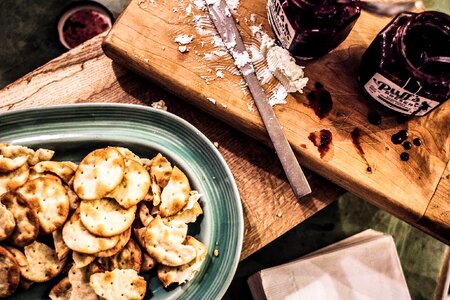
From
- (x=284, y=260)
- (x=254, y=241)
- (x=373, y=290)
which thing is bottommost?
(x=284, y=260)

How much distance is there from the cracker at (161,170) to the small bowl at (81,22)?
886 millimetres

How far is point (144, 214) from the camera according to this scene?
928mm

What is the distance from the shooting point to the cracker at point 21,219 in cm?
85

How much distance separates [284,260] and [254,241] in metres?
0.61

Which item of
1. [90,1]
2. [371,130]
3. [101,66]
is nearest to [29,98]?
[101,66]

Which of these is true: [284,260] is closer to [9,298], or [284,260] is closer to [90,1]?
[9,298]

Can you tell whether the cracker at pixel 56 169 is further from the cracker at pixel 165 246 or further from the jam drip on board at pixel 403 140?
the jam drip on board at pixel 403 140

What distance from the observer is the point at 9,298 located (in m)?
0.89

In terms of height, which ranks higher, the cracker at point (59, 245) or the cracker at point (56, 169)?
the cracker at point (56, 169)

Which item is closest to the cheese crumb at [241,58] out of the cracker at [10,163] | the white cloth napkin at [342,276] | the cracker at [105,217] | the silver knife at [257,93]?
the silver knife at [257,93]

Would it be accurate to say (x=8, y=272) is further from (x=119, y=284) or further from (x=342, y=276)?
(x=342, y=276)

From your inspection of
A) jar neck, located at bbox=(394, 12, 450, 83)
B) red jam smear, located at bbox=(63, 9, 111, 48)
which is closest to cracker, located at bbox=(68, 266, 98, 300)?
jar neck, located at bbox=(394, 12, 450, 83)

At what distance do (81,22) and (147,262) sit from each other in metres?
1.10

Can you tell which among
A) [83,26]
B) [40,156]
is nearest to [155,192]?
[40,156]
